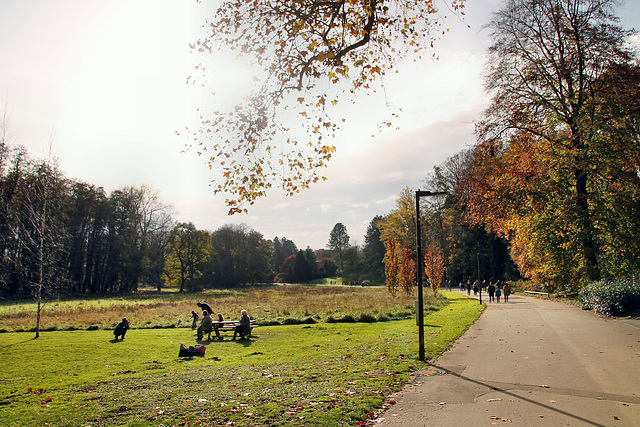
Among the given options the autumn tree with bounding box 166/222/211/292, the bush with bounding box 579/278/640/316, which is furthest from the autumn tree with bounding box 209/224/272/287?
the bush with bounding box 579/278/640/316

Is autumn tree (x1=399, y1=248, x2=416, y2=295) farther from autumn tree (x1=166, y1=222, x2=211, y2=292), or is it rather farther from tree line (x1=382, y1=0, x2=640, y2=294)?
autumn tree (x1=166, y1=222, x2=211, y2=292)

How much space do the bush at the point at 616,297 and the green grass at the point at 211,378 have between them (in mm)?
6809

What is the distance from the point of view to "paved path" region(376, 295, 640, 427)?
18.7 ft

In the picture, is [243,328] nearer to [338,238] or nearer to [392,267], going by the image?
[392,267]

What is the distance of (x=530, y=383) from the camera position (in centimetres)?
753

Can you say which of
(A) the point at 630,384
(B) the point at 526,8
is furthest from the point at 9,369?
(B) the point at 526,8

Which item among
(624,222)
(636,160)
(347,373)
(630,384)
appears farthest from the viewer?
(624,222)

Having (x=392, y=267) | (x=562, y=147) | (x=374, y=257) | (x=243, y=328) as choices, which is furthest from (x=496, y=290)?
(x=374, y=257)

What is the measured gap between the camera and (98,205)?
5888cm

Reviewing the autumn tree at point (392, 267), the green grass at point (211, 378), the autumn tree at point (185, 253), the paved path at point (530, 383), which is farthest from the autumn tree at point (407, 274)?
the autumn tree at point (185, 253)

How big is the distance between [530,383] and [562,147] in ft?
59.6

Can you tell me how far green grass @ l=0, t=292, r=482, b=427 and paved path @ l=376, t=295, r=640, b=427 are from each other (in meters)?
0.66

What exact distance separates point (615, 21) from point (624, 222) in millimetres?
9945

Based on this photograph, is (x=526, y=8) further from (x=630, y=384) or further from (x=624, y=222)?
(x=630, y=384)
